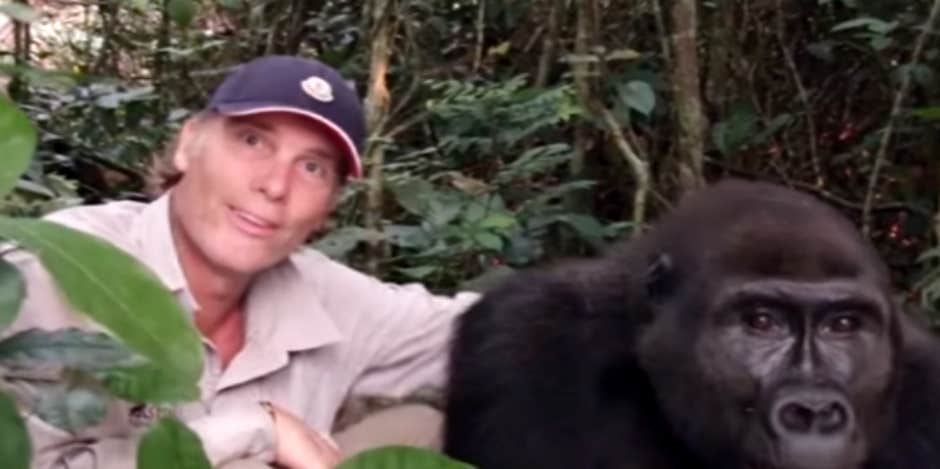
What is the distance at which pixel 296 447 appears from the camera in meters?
3.66

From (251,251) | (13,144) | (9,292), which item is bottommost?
(251,251)

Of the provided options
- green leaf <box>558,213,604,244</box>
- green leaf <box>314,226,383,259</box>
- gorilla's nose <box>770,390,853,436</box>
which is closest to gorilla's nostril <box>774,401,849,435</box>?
gorilla's nose <box>770,390,853,436</box>

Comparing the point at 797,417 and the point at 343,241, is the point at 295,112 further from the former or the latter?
the point at 343,241

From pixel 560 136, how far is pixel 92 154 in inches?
70.7

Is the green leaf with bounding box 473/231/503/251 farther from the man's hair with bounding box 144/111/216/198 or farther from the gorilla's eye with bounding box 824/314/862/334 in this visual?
the gorilla's eye with bounding box 824/314/862/334

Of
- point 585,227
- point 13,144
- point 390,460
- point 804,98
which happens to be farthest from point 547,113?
point 13,144

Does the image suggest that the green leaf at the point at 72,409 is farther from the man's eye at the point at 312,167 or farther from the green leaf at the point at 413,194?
the green leaf at the point at 413,194

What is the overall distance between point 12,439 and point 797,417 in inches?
67.7

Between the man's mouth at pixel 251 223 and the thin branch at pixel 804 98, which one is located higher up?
the man's mouth at pixel 251 223

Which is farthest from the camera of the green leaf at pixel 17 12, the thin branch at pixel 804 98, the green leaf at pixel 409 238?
the thin branch at pixel 804 98

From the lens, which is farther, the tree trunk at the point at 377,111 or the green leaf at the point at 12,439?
the tree trunk at the point at 377,111

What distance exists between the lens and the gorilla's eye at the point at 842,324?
11.3 ft

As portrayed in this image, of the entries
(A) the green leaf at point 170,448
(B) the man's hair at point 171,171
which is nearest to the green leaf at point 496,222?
(B) the man's hair at point 171,171

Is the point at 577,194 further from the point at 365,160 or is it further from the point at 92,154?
the point at 92,154
